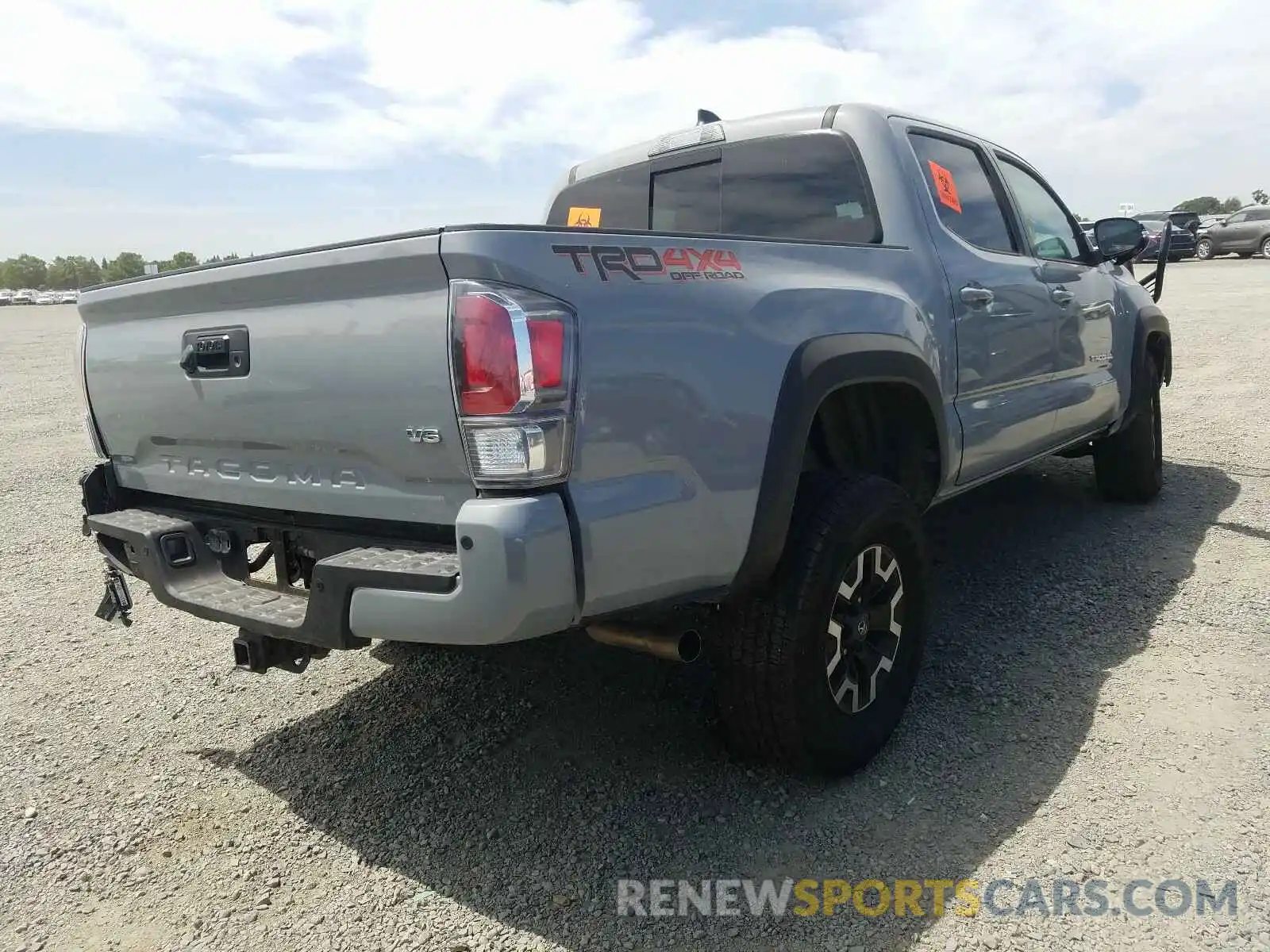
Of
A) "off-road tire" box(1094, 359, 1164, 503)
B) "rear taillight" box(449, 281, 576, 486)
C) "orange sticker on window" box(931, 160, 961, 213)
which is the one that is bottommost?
"off-road tire" box(1094, 359, 1164, 503)

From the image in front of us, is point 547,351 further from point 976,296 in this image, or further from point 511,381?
point 976,296

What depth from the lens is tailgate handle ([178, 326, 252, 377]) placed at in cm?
243

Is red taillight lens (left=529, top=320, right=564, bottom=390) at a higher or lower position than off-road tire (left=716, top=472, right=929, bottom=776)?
higher

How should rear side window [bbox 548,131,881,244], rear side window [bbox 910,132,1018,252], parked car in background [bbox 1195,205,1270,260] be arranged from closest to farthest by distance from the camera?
rear side window [bbox 548,131,881,244] < rear side window [bbox 910,132,1018,252] < parked car in background [bbox 1195,205,1270,260]

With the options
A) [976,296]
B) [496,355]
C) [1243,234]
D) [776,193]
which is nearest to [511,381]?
[496,355]

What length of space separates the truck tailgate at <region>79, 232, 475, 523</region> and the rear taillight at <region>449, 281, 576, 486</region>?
61 mm

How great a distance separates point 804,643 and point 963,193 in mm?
2164

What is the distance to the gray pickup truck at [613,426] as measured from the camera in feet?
6.58

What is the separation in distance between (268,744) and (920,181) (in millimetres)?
3006

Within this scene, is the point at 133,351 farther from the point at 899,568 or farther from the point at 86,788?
the point at 899,568

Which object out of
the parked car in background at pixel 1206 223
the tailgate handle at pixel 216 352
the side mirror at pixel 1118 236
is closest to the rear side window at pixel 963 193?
the side mirror at pixel 1118 236

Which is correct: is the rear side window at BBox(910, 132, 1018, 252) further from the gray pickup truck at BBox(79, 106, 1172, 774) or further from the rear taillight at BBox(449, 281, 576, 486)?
the rear taillight at BBox(449, 281, 576, 486)

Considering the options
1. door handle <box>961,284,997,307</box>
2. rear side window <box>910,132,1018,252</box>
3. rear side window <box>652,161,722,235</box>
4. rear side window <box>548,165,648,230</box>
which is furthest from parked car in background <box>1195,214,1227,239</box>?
rear side window <box>652,161,722,235</box>

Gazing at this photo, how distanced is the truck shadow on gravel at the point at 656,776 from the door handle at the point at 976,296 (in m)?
1.31
